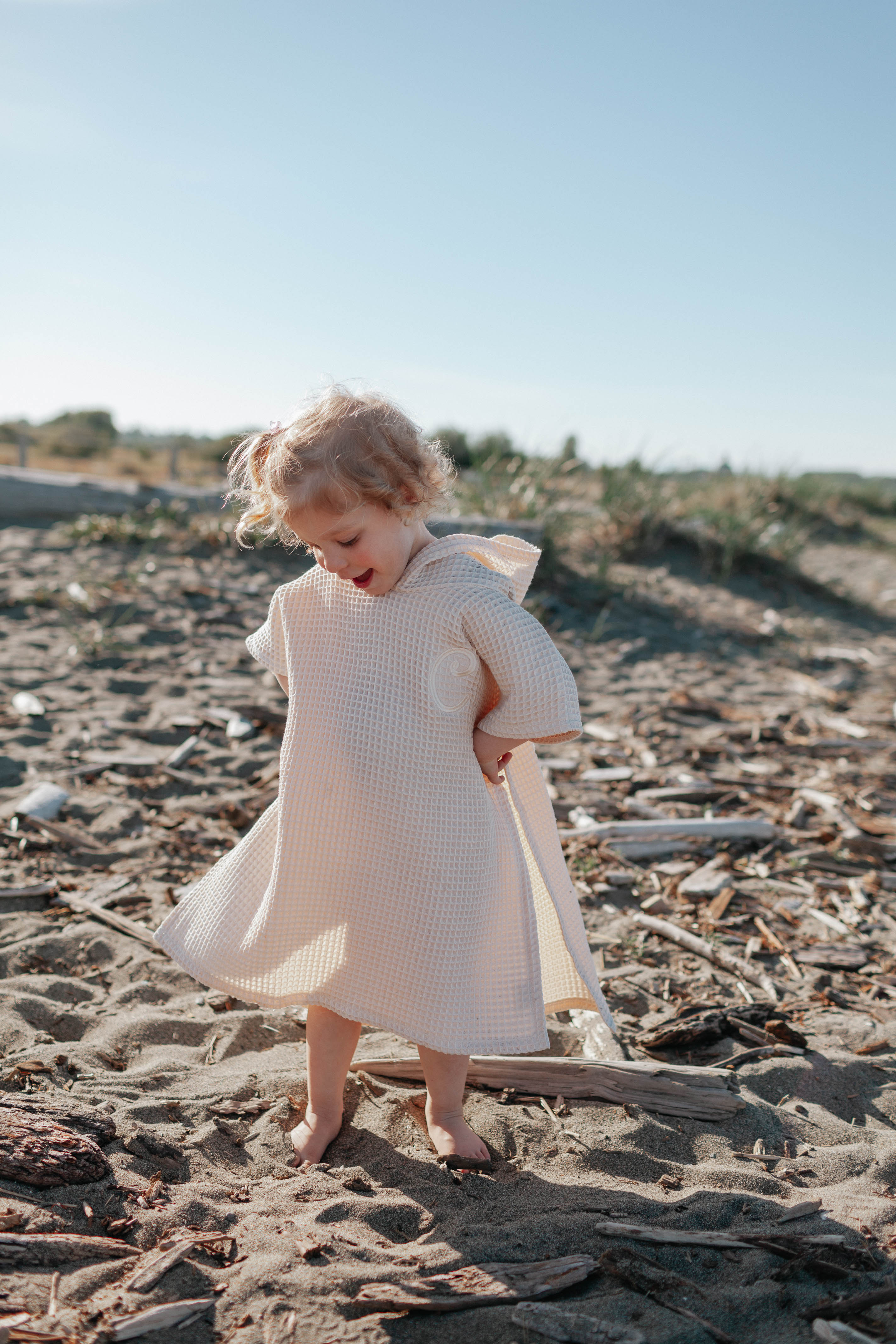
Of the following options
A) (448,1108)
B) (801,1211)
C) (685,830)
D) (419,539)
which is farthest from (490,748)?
(685,830)

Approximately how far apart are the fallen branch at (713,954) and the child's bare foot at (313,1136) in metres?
1.43

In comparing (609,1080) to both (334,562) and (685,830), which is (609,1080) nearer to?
(334,562)

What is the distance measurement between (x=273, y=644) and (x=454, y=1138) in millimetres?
1228

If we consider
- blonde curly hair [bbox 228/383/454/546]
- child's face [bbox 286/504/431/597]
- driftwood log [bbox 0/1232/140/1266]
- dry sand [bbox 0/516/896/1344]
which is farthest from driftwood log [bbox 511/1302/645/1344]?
blonde curly hair [bbox 228/383/454/546]

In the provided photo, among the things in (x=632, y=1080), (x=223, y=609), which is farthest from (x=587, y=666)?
(x=632, y=1080)

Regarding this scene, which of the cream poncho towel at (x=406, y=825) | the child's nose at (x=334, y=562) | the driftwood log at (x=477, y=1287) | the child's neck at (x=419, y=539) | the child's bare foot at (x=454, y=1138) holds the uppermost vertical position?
the child's neck at (x=419, y=539)

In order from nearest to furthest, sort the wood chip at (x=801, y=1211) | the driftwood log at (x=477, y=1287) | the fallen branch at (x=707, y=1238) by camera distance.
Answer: the driftwood log at (x=477, y=1287), the fallen branch at (x=707, y=1238), the wood chip at (x=801, y=1211)

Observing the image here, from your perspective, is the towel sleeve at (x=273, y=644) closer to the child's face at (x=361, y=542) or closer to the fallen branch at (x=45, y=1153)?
the child's face at (x=361, y=542)

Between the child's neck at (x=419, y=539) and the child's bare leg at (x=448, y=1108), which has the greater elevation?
the child's neck at (x=419, y=539)

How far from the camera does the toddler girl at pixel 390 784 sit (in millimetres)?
1896

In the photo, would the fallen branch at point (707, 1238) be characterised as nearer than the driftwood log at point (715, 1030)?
Yes

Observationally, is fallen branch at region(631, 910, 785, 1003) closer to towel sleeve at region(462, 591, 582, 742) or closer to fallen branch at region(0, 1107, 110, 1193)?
towel sleeve at region(462, 591, 582, 742)

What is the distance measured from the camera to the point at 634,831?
394 centimetres

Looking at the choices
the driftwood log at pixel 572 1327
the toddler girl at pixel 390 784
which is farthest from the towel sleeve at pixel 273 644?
the driftwood log at pixel 572 1327
